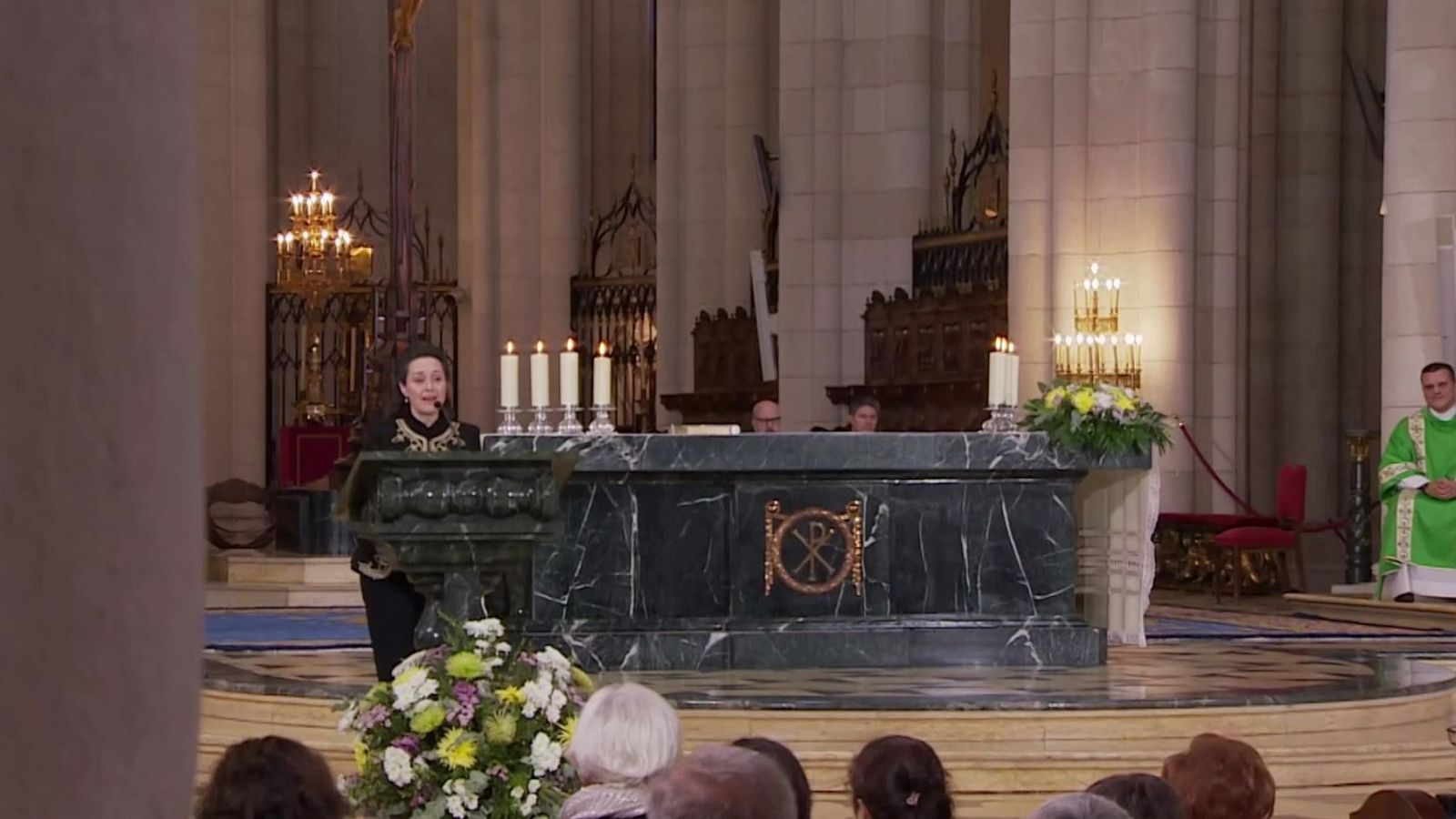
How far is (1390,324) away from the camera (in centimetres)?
1586

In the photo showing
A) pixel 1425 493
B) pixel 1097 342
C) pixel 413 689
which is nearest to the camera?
pixel 413 689

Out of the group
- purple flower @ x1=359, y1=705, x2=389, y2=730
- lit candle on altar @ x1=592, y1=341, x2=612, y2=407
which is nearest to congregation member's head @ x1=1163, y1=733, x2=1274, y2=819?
Result: purple flower @ x1=359, y1=705, x2=389, y2=730

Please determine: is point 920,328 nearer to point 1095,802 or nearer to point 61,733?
point 1095,802

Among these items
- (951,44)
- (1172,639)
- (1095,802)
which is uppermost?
(951,44)

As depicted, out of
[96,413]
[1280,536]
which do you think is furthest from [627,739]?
[1280,536]

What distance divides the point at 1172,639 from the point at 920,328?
7.81 metres

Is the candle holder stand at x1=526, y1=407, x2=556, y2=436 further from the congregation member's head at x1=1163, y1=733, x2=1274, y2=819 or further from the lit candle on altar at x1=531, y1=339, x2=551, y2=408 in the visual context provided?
the congregation member's head at x1=1163, y1=733, x2=1274, y2=819

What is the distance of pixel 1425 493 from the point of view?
1448 centimetres

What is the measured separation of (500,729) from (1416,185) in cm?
1160

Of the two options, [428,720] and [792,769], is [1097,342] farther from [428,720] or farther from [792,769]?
[792,769]

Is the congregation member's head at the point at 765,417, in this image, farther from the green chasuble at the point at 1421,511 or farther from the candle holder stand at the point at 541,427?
the green chasuble at the point at 1421,511

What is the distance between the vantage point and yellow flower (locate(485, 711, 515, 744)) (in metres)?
5.45

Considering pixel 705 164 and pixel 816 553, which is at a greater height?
pixel 705 164

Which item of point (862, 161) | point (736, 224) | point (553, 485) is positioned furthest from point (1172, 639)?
point (736, 224)
